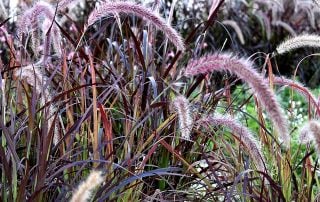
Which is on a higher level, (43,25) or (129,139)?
(43,25)

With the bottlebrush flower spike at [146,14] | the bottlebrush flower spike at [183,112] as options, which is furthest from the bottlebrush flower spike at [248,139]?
the bottlebrush flower spike at [146,14]

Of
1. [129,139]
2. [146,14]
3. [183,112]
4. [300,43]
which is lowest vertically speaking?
[129,139]

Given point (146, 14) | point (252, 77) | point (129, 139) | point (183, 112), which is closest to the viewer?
point (252, 77)

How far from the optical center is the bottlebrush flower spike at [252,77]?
1.73 metres

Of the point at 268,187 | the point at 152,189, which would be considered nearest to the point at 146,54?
the point at 152,189

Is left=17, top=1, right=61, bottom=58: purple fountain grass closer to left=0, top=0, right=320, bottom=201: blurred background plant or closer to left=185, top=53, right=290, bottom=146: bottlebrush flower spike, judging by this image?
left=0, top=0, right=320, bottom=201: blurred background plant

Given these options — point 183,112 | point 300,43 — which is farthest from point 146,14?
point 300,43

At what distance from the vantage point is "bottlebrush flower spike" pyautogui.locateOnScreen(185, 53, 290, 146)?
173 centimetres

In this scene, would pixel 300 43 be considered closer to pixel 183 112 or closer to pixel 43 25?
pixel 183 112

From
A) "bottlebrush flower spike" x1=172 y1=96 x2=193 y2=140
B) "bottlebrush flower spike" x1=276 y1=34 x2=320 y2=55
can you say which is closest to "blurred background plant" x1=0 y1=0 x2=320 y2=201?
"bottlebrush flower spike" x1=172 y1=96 x2=193 y2=140

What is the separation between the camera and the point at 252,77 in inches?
71.6

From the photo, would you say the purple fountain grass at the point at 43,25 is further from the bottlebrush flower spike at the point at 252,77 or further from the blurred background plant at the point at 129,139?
the bottlebrush flower spike at the point at 252,77

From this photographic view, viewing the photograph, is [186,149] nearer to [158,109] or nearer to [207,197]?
[158,109]

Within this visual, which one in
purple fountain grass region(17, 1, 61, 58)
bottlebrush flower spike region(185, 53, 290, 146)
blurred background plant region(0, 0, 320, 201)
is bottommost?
blurred background plant region(0, 0, 320, 201)
